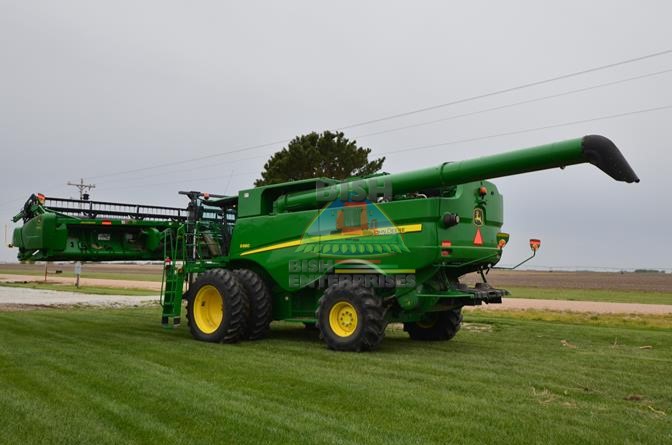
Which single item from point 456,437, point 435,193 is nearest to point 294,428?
point 456,437

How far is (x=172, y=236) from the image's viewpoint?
1343 cm

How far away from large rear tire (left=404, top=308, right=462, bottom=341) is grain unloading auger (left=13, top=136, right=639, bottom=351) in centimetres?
2

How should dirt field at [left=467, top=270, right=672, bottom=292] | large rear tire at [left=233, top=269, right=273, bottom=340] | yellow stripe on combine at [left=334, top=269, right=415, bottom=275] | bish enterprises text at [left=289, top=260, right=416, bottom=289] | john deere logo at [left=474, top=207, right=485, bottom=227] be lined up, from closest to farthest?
yellow stripe on combine at [left=334, top=269, right=415, bottom=275], bish enterprises text at [left=289, top=260, right=416, bottom=289], john deere logo at [left=474, top=207, right=485, bottom=227], large rear tire at [left=233, top=269, right=273, bottom=340], dirt field at [left=467, top=270, right=672, bottom=292]

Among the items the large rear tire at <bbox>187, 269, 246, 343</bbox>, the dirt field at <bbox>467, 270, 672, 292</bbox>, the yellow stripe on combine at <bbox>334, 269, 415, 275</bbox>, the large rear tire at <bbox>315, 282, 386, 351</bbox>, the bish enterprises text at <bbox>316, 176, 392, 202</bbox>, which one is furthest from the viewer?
the dirt field at <bbox>467, 270, 672, 292</bbox>

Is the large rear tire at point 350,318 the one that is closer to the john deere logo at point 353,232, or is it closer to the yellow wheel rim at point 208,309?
the john deere logo at point 353,232

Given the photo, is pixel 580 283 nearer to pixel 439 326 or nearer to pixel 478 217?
pixel 439 326

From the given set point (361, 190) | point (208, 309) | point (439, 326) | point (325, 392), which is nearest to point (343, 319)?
point (361, 190)

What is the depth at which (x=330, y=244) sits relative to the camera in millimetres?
11055

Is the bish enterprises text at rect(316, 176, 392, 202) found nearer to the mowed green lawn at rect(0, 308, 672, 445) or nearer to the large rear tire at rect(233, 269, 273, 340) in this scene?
the large rear tire at rect(233, 269, 273, 340)

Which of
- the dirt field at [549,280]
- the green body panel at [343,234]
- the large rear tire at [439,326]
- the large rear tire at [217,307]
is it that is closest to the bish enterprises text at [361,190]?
the green body panel at [343,234]

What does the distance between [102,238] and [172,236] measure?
152 centimetres

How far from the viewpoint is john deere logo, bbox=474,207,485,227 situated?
34.8 ft

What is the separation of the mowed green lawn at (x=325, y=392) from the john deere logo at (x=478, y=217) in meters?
2.25

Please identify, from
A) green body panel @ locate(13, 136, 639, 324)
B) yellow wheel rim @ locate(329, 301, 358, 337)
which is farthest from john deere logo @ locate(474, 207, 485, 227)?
yellow wheel rim @ locate(329, 301, 358, 337)
